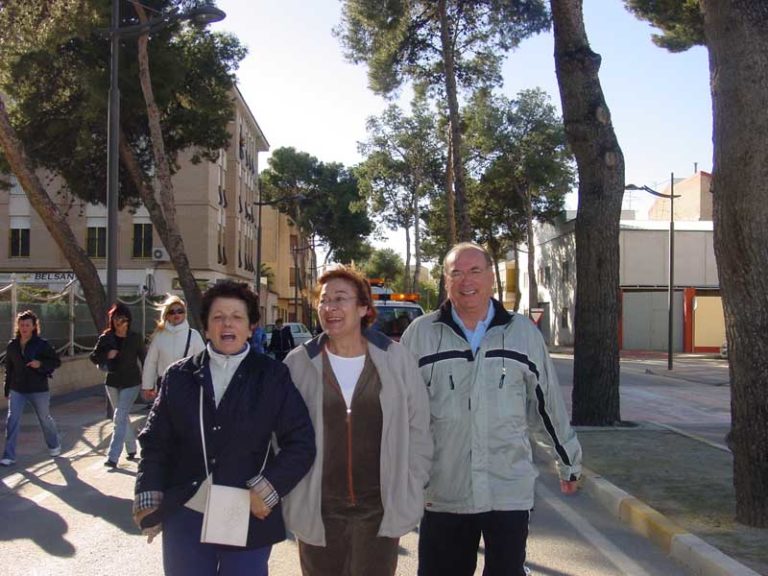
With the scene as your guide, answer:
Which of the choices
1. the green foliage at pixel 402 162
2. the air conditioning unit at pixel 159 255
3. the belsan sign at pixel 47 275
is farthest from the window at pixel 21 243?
the green foliage at pixel 402 162

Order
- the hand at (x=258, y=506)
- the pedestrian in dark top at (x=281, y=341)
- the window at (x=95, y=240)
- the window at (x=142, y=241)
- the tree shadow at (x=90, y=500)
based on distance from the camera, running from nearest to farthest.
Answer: the hand at (x=258, y=506)
the tree shadow at (x=90, y=500)
the pedestrian in dark top at (x=281, y=341)
the window at (x=142, y=241)
the window at (x=95, y=240)

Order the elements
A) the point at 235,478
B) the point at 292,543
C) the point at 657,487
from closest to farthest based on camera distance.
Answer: the point at 235,478 → the point at 292,543 → the point at 657,487

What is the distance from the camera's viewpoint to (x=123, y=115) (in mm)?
21906

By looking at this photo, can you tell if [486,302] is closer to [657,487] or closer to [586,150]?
[657,487]

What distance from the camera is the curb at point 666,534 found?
5188 mm

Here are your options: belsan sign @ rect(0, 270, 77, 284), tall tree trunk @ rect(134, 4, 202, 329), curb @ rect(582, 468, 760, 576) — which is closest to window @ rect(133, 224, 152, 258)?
belsan sign @ rect(0, 270, 77, 284)

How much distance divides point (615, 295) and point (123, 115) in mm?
15092

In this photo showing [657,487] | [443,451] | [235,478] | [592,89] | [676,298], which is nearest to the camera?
[235,478]

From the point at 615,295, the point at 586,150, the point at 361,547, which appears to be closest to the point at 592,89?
the point at 586,150

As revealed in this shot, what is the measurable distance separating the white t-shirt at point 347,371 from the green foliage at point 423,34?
22.6 meters

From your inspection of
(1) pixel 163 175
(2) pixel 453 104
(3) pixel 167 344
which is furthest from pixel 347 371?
(2) pixel 453 104

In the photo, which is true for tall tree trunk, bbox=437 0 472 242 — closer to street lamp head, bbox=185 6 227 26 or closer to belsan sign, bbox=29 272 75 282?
street lamp head, bbox=185 6 227 26

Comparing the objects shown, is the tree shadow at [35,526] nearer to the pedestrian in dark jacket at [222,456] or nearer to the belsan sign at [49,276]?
the pedestrian in dark jacket at [222,456]

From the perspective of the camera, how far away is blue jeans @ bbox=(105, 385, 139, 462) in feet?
29.9
